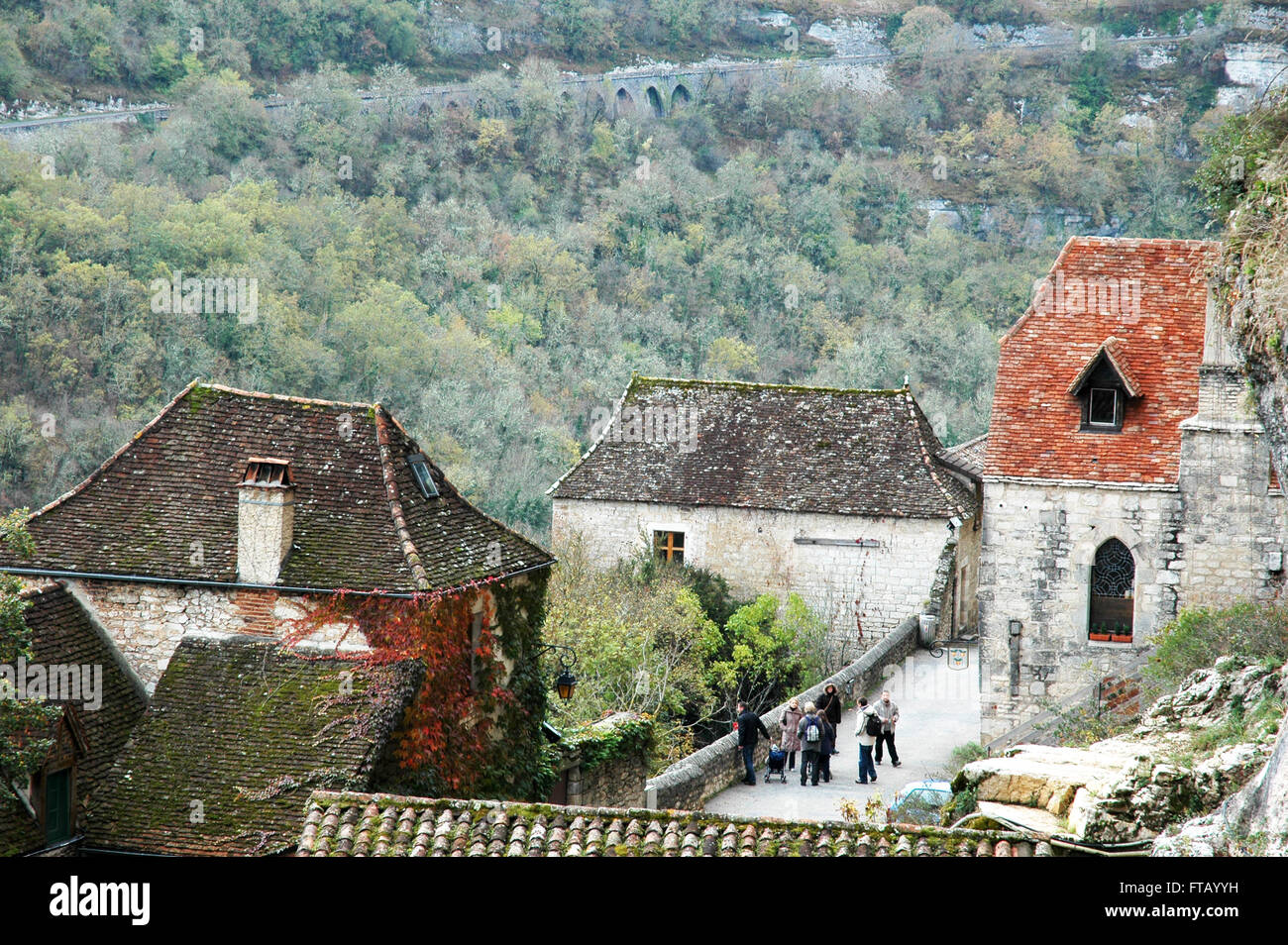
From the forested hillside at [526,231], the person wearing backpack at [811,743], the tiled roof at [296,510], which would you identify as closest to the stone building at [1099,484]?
the person wearing backpack at [811,743]

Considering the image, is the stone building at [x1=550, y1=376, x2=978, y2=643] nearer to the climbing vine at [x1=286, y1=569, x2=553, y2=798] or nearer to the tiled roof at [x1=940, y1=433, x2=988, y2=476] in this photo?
the tiled roof at [x1=940, y1=433, x2=988, y2=476]

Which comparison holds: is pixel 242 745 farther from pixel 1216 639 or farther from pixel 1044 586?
pixel 1044 586

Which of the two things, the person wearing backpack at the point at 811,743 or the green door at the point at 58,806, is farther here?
the person wearing backpack at the point at 811,743

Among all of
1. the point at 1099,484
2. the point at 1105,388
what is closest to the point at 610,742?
the point at 1099,484

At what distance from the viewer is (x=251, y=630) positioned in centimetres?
1505

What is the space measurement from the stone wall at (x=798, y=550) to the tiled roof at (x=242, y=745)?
16.4 metres

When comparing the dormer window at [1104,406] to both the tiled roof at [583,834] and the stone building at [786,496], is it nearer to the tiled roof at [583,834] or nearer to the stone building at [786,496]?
the stone building at [786,496]

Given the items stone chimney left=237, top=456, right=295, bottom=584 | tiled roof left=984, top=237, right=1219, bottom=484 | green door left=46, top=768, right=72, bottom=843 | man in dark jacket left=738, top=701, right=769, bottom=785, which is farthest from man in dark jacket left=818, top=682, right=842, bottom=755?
green door left=46, top=768, right=72, bottom=843

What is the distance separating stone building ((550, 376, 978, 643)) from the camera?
97.1 ft

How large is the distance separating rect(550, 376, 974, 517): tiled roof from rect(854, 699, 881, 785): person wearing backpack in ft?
32.3

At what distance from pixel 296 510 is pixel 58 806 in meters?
3.72

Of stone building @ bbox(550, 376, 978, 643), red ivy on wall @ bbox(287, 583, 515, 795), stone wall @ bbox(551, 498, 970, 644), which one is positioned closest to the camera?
red ivy on wall @ bbox(287, 583, 515, 795)

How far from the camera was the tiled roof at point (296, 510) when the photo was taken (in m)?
15.2

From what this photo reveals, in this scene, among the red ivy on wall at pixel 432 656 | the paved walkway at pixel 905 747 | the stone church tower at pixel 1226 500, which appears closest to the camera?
the red ivy on wall at pixel 432 656
